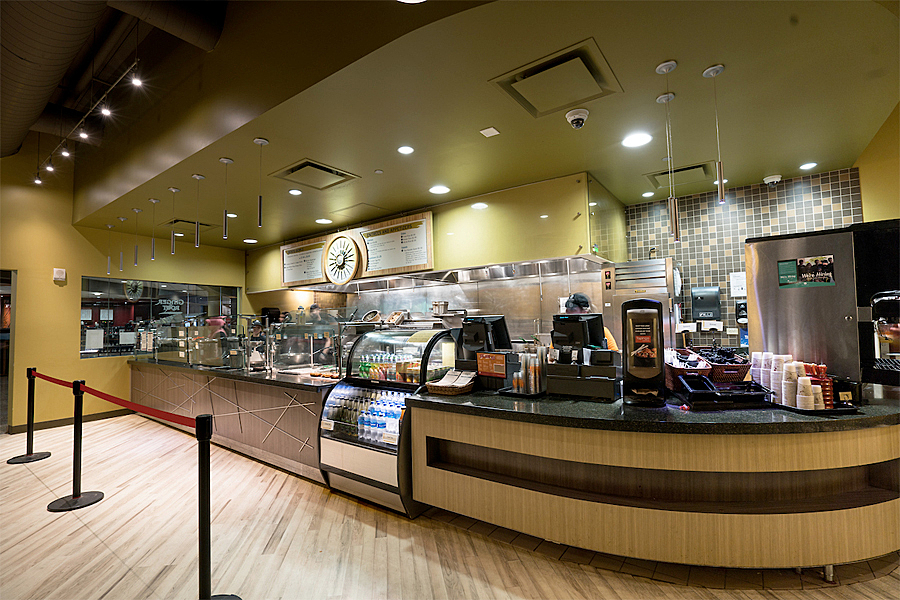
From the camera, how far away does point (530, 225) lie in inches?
185

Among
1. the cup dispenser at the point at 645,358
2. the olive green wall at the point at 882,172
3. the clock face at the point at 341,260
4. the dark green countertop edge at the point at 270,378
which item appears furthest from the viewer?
the clock face at the point at 341,260

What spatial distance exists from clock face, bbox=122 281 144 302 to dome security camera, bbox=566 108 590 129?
24.4 feet

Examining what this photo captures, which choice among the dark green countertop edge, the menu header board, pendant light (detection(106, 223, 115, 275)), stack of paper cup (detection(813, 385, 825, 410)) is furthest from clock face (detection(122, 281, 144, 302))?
stack of paper cup (detection(813, 385, 825, 410))

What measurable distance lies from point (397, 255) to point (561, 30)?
3928 mm

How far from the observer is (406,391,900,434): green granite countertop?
7.09 ft

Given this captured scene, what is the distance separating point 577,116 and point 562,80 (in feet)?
1.65

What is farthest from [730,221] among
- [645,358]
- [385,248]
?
[385,248]

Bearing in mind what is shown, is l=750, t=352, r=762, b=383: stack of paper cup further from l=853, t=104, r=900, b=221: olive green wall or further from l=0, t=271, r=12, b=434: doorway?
l=0, t=271, r=12, b=434: doorway

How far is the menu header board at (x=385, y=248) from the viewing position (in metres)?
5.57

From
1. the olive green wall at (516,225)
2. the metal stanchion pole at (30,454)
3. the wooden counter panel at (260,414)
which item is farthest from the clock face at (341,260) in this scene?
the metal stanchion pole at (30,454)

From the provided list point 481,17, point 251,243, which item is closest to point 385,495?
point 481,17

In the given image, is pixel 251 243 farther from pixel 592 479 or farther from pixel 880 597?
pixel 880 597

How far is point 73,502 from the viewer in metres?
3.50

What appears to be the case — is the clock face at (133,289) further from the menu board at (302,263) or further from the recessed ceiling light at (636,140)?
the recessed ceiling light at (636,140)
